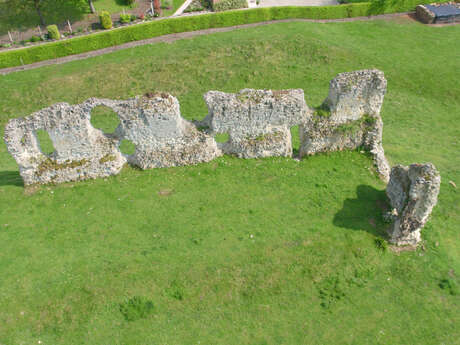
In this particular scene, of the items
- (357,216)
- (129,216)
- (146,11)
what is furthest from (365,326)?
(146,11)

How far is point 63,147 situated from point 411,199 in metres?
19.3

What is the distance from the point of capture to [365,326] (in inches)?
610

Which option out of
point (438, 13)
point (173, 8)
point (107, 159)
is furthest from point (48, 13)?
point (438, 13)

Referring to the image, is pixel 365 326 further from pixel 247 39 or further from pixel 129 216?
pixel 247 39

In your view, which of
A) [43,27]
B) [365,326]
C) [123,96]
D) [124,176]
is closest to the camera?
[365,326]

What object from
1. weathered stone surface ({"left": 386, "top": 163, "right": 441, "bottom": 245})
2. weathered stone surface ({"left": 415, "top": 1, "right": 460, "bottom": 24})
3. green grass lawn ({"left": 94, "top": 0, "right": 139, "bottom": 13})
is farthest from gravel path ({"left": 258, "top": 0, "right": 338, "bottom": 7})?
weathered stone surface ({"left": 386, "top": 163, "right": 441, "bottom": 245})

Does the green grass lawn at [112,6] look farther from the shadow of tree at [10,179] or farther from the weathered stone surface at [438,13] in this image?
the weathered stone surface at [438,13]

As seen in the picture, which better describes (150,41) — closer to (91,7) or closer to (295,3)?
(91,7)

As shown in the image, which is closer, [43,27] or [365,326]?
[365,326]

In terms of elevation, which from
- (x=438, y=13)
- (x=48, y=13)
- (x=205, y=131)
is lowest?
(x=205, y=131)

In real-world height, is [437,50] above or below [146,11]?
below

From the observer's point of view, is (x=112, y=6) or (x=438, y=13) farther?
(x=112, y=6)

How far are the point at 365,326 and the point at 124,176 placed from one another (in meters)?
15.6

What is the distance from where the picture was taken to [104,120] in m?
32.0
